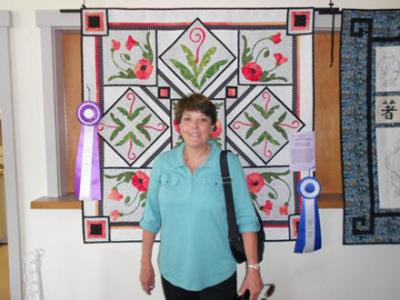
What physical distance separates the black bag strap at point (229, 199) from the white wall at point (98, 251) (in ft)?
2.32

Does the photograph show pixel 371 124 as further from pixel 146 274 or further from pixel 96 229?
pixel 96 229

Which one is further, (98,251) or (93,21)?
(98,251)

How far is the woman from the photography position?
128 centimetres

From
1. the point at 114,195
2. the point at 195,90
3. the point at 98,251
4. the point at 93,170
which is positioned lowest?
the point at 98,251

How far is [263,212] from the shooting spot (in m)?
1.86

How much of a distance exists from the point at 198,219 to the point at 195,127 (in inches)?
12.9

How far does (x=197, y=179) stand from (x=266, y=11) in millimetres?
1001

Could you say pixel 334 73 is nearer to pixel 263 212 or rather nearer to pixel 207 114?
pixel 263 212

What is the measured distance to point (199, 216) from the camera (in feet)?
4.16

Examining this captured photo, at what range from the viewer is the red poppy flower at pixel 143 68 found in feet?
5.90

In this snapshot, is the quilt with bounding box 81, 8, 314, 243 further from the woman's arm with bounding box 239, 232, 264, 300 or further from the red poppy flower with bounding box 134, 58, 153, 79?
the woman's arm with bounding box 239, 232, 264, 300

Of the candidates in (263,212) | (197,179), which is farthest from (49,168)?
(263,212)

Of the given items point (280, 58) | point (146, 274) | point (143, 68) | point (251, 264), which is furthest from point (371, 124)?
point (146, 274)

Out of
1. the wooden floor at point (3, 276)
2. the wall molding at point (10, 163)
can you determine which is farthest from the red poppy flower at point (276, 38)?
the wooden floor at point (3, 276)
